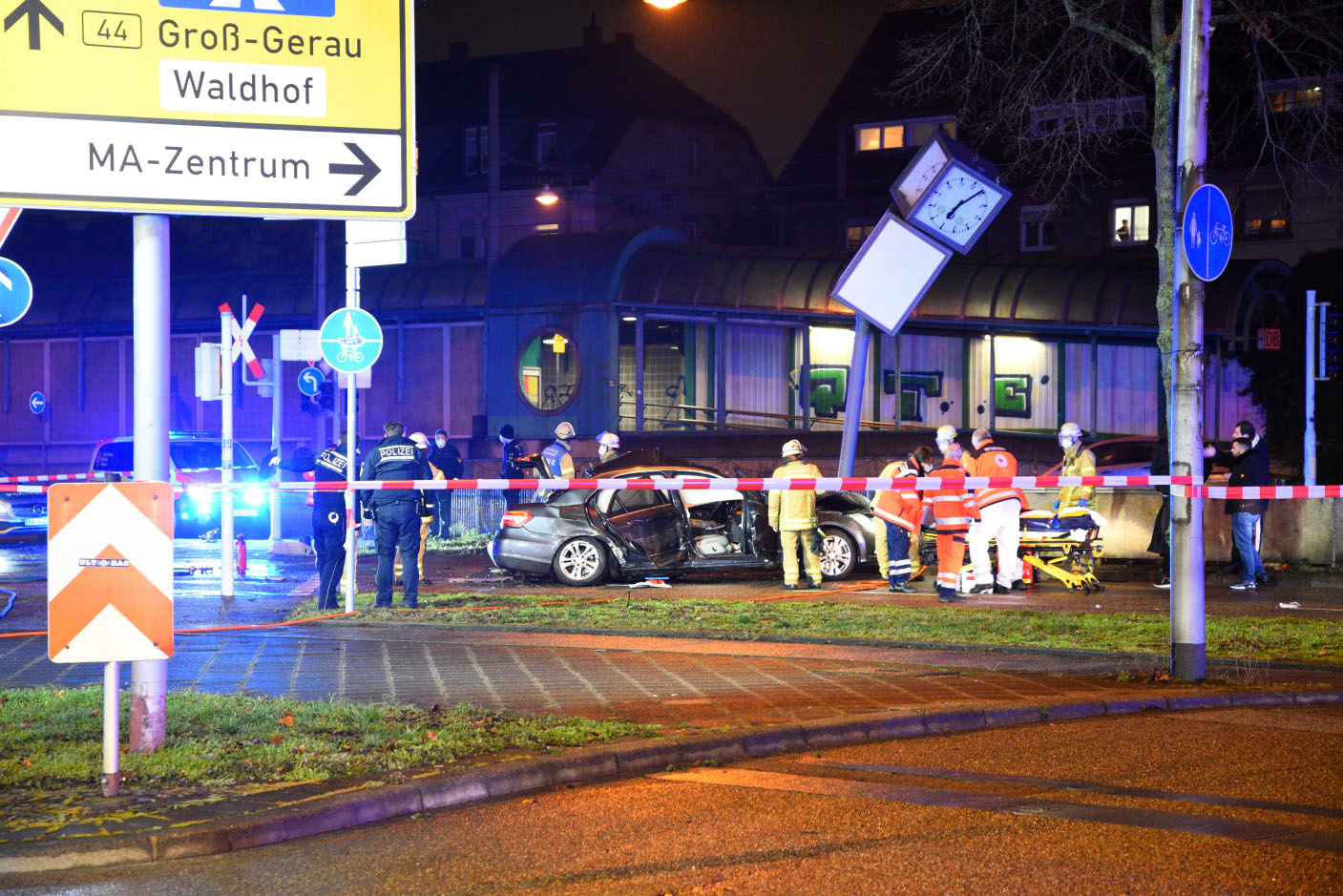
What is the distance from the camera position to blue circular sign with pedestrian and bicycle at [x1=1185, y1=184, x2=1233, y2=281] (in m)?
9.53

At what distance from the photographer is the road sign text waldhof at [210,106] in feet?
21.9

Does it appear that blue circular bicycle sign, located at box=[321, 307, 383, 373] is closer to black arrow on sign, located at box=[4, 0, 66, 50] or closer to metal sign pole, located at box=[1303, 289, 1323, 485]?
black arrow on sign, located at box=[4, 0, 66, 50]

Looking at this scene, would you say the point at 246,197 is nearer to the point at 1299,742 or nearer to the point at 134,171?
the point at 134,171

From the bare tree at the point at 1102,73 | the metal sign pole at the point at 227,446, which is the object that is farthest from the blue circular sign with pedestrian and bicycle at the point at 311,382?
the bare tree at the point at 1102,73

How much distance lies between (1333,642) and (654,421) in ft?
68.4

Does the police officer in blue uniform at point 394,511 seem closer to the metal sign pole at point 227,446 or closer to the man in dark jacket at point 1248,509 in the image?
the metal sign pole at point 227,446

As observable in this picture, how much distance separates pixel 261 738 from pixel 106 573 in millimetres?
1410

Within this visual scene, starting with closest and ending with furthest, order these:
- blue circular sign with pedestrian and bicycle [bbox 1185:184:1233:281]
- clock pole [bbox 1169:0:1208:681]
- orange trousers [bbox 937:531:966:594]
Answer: blue circular sign with pedestrian and bicycle [bbox 1185:184:1233:281], clock pole [bbox 1169:0:1208:681], orange trousers [bbox 937:531:966:594]

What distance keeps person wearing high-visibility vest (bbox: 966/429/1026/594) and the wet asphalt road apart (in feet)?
26.6

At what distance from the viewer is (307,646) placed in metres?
11.4

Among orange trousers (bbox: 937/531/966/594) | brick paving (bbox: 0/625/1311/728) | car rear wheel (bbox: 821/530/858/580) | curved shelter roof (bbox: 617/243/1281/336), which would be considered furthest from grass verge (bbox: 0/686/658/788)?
curved shelter roof (bbox: 617/243/1281/336)

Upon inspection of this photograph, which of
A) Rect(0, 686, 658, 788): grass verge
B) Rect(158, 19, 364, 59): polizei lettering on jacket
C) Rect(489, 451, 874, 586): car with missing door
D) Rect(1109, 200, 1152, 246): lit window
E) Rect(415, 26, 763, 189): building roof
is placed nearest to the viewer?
Rect(0, 686, 658, 788): grass verge

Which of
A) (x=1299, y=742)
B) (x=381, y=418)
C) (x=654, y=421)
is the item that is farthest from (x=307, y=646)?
(x=381, y=418)

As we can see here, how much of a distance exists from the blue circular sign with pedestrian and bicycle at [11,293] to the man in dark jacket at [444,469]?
13.2 m
